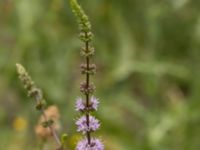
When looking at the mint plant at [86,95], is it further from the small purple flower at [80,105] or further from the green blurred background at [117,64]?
the green blurred background at [117,64]

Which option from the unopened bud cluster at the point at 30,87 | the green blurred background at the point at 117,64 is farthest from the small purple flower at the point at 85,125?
the green blurred background at the point at 117,64

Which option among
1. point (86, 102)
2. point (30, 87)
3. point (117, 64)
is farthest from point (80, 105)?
point (117, 64)

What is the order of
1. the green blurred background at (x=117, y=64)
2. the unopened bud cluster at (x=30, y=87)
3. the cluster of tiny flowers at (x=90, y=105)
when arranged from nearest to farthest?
the cluster of tiny flowers at (x=90, y=105)
the unopened bud cluster at (x=30, y=87)
the green blurred background at (x=117, y=64)

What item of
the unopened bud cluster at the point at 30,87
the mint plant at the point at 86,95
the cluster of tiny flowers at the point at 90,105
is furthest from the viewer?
the unopened bud cluster at the point at 30,87

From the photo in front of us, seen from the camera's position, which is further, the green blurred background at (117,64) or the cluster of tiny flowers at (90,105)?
the green blurred background at (117,64)

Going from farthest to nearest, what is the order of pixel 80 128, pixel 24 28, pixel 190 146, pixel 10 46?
pixel 10 46
pixel 24 28
pixel 190 146
pixel 80 128

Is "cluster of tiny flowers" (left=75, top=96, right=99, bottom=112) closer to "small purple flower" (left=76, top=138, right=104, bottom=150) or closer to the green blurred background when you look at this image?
"small purple flower" (left=76, top=138, right=104, bottom=150)

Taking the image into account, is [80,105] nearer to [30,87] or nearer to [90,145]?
[90,145]

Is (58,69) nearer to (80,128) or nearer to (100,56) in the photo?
(100,56)

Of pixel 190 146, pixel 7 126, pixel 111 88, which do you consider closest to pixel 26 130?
pixel 7 126
